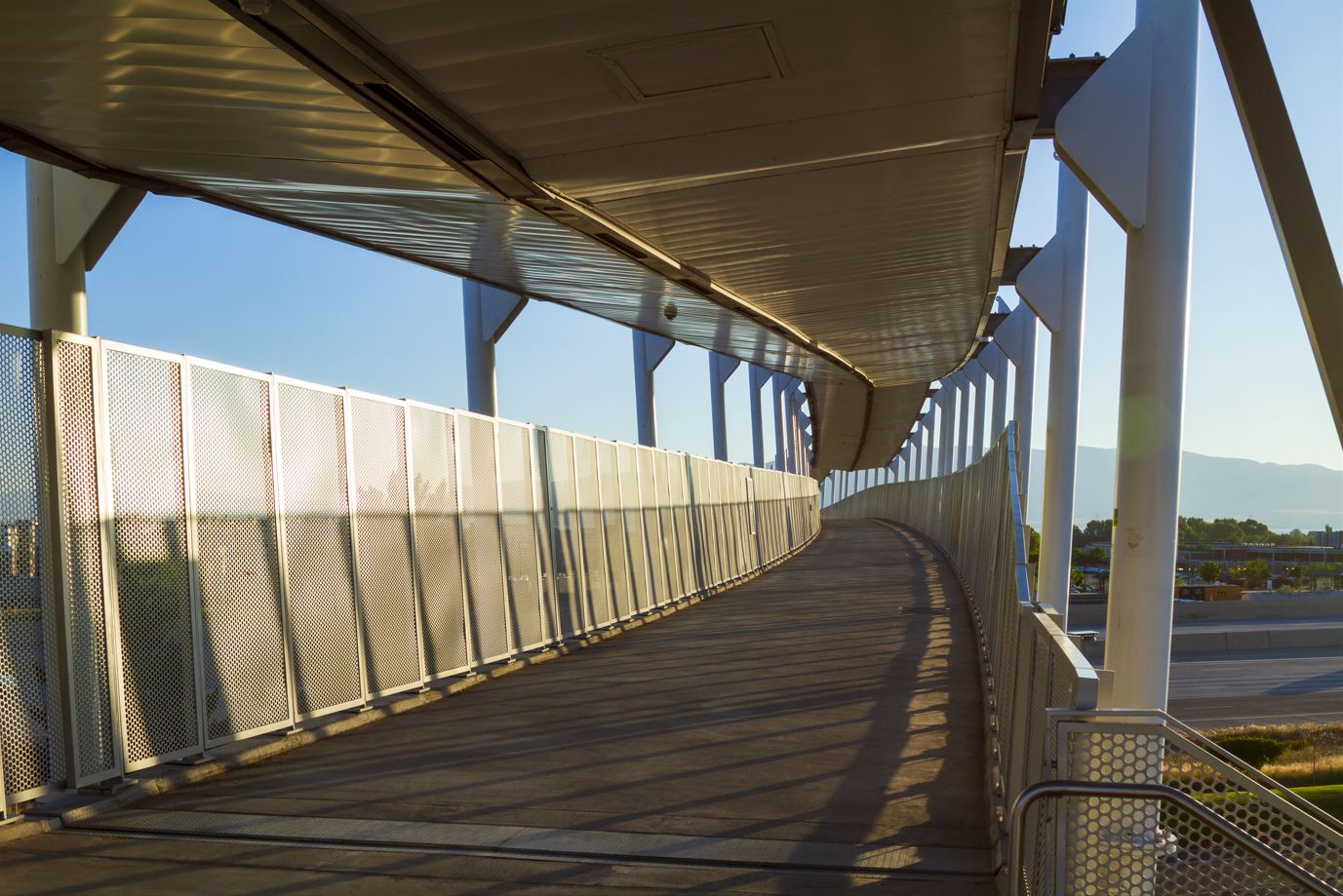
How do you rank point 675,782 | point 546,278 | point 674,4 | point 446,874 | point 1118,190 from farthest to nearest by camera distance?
point 546,278
point 1118,190
point 675,782
point 674,4
point 446,874

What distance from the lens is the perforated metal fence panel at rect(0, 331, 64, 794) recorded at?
19.8 ft

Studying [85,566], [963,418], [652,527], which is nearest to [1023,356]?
[652,527]

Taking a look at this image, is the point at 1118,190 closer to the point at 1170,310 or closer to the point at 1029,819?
the point at 1170,310

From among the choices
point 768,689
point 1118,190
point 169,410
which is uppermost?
point 1118,190

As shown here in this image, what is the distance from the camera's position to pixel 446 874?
532 centimetres

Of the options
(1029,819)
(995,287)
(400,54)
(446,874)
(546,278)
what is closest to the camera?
(1029,819)

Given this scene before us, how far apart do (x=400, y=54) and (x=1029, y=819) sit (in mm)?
4741

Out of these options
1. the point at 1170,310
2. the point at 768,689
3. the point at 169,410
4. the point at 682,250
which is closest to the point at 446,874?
the point at 169,410

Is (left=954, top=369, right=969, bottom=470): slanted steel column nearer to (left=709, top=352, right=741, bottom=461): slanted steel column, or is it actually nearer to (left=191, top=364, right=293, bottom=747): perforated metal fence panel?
(left=709, top=352, right=741, bottom=461): slanted steel column

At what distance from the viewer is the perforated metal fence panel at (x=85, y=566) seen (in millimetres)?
6422

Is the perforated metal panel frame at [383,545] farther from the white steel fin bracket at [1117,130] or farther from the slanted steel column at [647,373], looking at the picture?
the slanted steel column at [647,373]

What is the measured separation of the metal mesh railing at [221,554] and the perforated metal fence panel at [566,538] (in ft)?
2.02

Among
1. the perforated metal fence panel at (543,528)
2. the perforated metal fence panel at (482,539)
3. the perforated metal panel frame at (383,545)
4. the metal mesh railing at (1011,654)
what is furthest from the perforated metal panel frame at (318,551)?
the metal mesh railing at (1011,654)

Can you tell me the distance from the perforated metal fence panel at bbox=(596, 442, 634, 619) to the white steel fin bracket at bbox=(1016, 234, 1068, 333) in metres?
6.87
